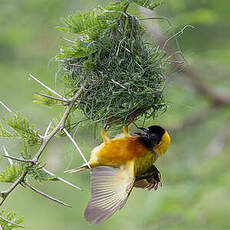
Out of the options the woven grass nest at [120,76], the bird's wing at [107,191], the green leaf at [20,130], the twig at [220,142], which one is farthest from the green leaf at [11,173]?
the twig at [220,142]

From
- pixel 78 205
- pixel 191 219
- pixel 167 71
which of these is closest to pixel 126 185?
pixel 167 71

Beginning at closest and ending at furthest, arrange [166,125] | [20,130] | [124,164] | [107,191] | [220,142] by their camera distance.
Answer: [20,130] < [107,191] < [124,164] < [166,125] < [220,142]

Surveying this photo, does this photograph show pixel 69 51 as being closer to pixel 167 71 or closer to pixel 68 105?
pixel 68 105

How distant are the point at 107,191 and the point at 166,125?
3.52 metres

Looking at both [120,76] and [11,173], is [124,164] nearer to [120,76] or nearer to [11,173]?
[120,76]

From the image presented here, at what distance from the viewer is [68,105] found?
247 centimetres

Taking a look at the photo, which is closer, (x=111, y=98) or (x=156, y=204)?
(x=111, y=98)

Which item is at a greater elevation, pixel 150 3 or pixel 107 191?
pixel 150 3

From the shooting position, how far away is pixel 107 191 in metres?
2.76

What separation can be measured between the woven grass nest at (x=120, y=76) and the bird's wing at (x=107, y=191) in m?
0.32

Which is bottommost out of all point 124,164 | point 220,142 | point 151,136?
point 124,164

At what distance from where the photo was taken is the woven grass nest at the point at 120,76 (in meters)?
2.68

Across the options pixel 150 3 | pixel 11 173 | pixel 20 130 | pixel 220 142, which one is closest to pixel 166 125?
pixel 220 142

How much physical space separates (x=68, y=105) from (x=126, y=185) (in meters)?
0.68
